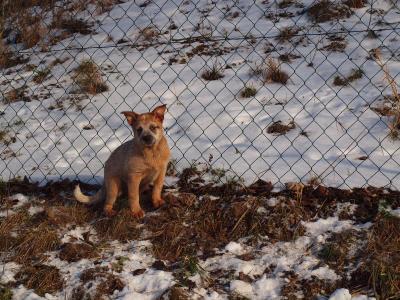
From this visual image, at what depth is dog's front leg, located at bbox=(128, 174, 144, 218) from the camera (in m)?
3.90

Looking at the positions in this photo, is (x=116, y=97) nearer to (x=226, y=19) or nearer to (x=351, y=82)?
(x=226, y=19)

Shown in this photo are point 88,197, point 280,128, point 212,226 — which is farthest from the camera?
point 280,128

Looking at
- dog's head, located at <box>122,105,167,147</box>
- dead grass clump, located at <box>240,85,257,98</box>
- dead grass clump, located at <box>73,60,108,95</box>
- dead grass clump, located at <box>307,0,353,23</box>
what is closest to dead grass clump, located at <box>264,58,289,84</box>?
dead grass clump, located at <box>240,85,257,98</box>

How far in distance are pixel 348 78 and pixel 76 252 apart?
340 cm

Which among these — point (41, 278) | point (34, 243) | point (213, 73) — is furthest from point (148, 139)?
point (213, 73)

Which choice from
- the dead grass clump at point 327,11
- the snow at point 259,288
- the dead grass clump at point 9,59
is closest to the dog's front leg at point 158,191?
the snow at point 259,288

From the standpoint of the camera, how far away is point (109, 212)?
3965 mm

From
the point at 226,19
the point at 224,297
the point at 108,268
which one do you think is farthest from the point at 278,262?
the point at 226,19

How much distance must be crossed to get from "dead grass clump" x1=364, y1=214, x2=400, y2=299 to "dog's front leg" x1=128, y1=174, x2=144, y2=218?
171cm

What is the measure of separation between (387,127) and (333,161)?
2.35ft

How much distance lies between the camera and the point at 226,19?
6977mm

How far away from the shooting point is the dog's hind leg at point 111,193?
3975 mm

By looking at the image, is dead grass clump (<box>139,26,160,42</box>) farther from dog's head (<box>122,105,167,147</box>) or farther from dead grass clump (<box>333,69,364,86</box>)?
dog's head (<box>122,105,167,147</box>)

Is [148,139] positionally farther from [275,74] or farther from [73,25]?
[73,25]
